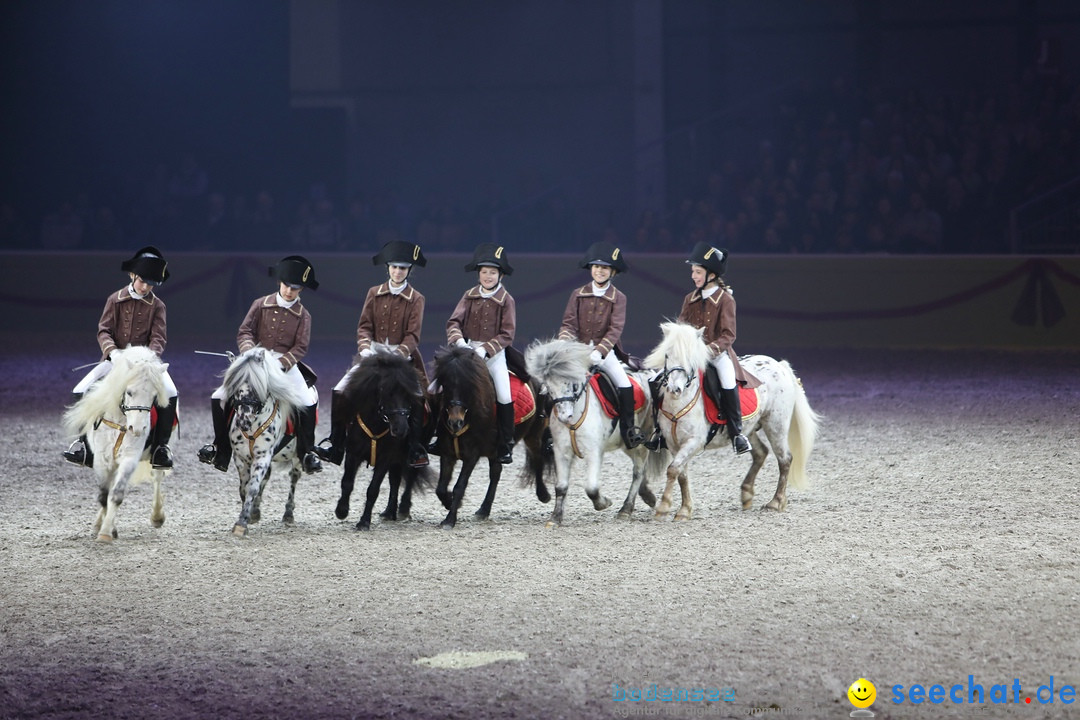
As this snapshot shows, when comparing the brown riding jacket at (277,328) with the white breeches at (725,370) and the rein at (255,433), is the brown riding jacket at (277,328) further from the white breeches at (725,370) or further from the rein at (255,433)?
the white breeches at (725,370)

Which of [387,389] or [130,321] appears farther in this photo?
[130,321]

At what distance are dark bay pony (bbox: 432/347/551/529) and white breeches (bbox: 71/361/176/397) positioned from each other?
65.9 inches

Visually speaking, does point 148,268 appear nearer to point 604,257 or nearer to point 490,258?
point 490,258

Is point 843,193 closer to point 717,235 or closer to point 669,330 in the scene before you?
point 717,235

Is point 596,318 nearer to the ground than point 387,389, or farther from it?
farther from it

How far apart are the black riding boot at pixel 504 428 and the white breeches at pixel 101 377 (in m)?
2.10

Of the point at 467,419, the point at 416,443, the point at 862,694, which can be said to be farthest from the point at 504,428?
the point at 862,694

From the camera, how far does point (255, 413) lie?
296 inches

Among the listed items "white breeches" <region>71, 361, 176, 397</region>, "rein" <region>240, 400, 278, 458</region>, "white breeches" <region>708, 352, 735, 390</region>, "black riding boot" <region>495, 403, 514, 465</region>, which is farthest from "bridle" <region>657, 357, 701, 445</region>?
"white breeches" <region>71, 361, 176, 397</region>

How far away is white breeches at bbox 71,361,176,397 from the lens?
294 inches

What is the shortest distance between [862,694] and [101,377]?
5324 millimetres

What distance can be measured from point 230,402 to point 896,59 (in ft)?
51.2

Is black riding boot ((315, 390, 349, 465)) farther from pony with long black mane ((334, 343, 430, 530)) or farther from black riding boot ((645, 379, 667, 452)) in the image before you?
black riding boot ((645, 379, 667, 452))

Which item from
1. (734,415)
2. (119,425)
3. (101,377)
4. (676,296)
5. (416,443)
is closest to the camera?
(119,425)
